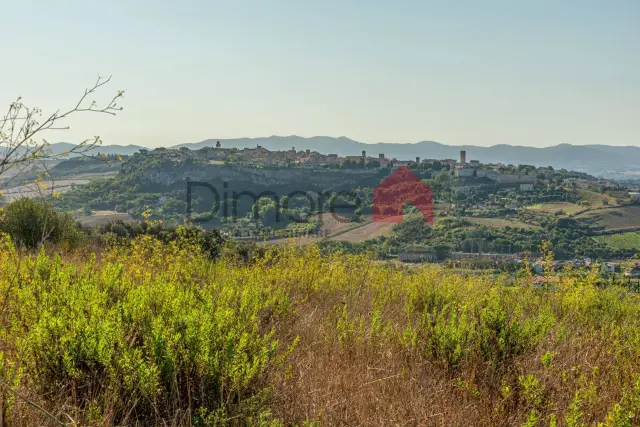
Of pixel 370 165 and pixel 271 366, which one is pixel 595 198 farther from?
pixel 271 366

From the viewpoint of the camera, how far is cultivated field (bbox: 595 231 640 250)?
1879 inches

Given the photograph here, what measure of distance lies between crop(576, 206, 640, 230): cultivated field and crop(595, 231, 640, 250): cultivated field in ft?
11.6

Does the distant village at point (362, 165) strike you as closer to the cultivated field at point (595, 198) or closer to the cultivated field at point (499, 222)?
the cultivated field at point (595, 198)

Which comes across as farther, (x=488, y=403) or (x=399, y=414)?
(x=488, y=403)

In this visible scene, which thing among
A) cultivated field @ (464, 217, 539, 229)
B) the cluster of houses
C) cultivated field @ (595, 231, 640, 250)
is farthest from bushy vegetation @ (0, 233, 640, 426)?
the cluster of houses

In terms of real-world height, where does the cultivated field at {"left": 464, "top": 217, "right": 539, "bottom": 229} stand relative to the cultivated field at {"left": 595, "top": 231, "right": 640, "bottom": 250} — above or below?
above

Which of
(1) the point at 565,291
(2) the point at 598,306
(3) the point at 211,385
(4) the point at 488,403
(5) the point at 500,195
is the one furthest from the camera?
(5) the point at 500,195

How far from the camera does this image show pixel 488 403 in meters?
2.87

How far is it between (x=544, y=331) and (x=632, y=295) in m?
3.29

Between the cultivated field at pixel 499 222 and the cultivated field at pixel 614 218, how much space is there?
313 inches

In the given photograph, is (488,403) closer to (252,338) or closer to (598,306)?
(252,338)

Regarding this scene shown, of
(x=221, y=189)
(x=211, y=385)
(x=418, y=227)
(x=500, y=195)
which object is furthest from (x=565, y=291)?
(x=500, y=195)

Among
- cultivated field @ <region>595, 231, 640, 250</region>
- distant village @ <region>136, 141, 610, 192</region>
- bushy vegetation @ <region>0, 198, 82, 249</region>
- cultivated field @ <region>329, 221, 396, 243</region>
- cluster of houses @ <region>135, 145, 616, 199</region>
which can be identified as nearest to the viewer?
bushy vegetation @ <region>0, 198, 82, 249</region>

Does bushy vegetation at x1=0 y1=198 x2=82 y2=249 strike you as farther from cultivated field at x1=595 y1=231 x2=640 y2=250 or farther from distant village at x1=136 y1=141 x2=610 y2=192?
distant village at x1=136 y1=141 x2=610 y2=192
